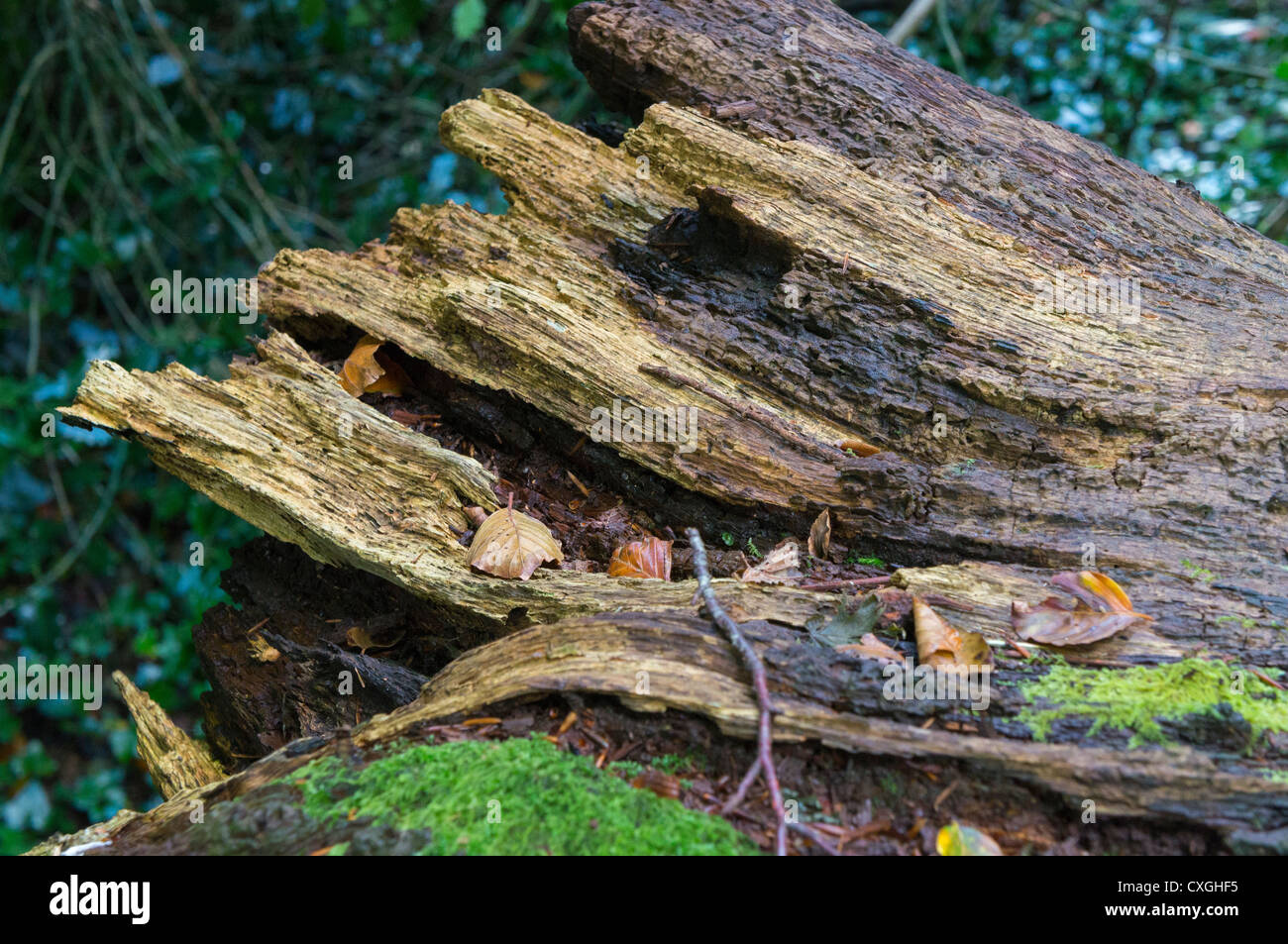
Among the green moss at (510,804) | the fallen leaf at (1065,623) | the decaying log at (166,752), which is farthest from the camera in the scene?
the decaying log at (166,752)

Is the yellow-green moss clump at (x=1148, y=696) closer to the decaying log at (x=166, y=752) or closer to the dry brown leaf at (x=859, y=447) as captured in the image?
the dry brown leaf at (x=859, y=447)

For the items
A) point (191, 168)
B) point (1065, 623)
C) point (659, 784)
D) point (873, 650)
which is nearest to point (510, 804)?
point (659, 784)

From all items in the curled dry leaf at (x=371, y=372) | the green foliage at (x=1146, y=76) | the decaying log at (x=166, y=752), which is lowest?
the decaying log at (x=166, y=752)

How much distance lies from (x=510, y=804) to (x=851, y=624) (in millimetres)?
957

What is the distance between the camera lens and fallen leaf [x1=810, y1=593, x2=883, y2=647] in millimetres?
2160

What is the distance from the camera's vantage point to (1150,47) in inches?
250

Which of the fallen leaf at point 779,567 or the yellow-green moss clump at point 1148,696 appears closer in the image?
the yellow-green moss clump at point 1148,696

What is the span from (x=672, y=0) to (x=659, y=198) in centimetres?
97

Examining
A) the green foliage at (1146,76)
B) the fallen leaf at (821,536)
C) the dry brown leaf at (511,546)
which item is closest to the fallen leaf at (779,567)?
the fallen leaf at (821,536)

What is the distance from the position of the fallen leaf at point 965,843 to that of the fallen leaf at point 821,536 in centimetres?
97

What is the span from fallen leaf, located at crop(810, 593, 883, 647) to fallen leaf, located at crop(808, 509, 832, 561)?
1.19 ft

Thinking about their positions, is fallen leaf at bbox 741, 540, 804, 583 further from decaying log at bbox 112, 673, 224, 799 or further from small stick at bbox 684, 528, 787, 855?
decaying log at bbox 112, 673, 224, 799

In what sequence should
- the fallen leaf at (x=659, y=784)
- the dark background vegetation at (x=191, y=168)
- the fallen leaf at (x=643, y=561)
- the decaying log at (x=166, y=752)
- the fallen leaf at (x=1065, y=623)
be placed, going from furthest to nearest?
the dark background vegetation at (x=191, y=168) → the decaying log at (x=166, y=752) → the fallen leaf at (x=643, y=561) → the fallen leaf at (x=1065, y=623) → the fallen leaf at (x=659, y=784)

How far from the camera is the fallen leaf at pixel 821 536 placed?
2633 mm
